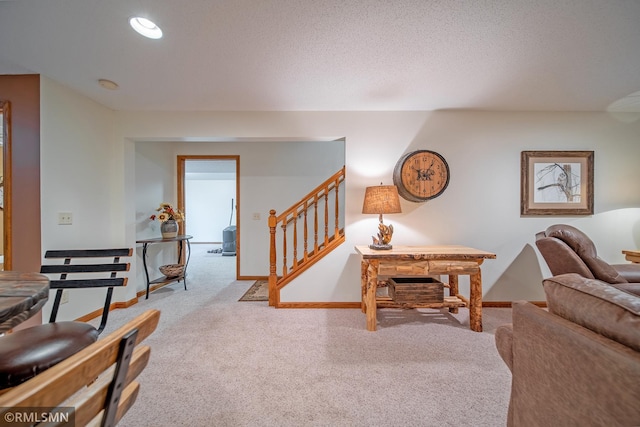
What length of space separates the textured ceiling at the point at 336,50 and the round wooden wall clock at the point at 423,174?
0.58 m

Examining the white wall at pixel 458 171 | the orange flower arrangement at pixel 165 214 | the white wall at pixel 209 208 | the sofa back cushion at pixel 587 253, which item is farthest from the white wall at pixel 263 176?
the white wall at pixel 209 208

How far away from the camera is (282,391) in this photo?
1476mm

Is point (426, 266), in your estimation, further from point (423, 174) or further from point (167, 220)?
point (167, 220)

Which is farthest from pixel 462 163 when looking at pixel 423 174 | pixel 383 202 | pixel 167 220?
pixel 167 220

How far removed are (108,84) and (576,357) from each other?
11.5 feet

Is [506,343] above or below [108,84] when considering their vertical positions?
below

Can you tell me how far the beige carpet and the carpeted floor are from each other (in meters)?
0.37

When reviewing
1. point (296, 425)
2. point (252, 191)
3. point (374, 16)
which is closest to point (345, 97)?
point (374, 16)

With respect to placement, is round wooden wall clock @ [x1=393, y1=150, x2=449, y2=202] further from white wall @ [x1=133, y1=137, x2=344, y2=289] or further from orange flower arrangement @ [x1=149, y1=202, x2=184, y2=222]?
orange flower arrangement @ [x1=149, y1=202, x2=184, y2=222]

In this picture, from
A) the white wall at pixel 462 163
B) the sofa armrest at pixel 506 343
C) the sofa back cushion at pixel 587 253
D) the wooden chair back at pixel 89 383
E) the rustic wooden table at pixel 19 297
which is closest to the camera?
the wooden chair back at pixel 89 383

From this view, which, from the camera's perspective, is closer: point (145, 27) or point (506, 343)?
point (506, 343)

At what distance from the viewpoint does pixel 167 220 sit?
331 cm

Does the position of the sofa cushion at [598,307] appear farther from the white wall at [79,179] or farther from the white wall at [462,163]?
the white wall at [79,179]

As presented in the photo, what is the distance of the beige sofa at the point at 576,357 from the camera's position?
646 mm
